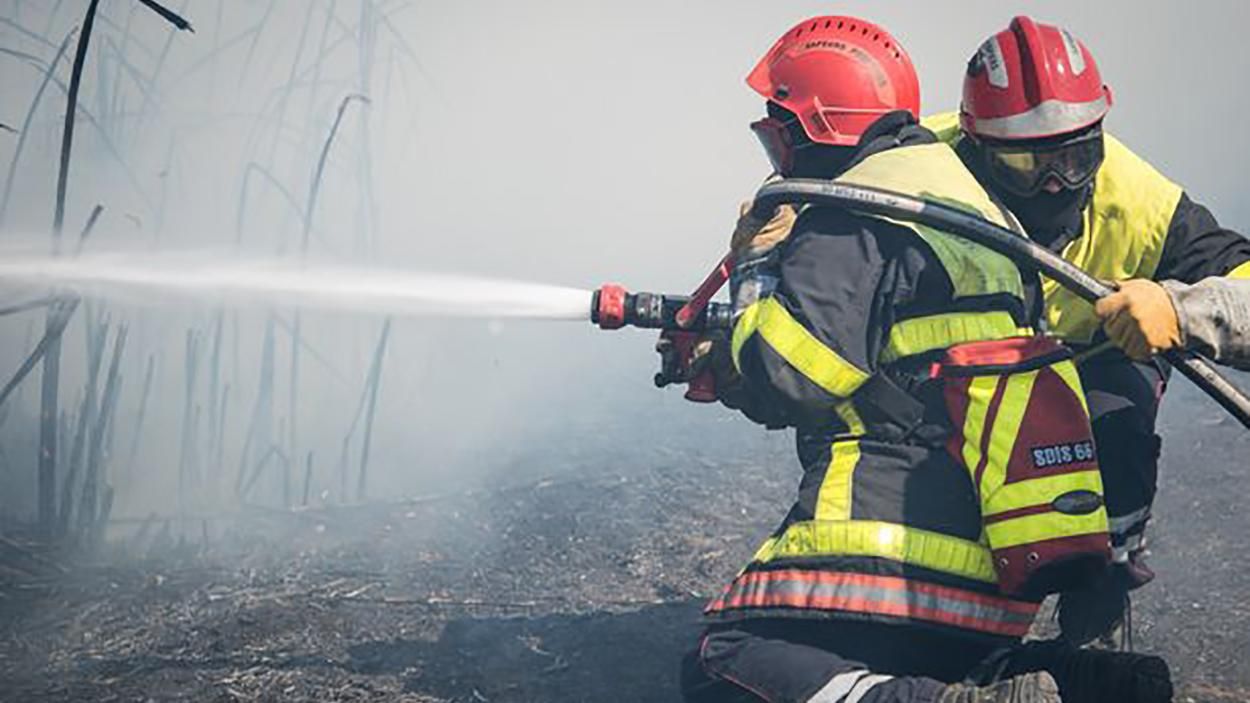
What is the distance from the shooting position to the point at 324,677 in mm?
4012

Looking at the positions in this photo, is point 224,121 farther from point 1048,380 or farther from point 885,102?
point 1048,380

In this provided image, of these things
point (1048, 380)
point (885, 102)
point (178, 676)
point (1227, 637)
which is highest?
point (885, 102)

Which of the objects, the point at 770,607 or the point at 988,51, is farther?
the point at 988,51

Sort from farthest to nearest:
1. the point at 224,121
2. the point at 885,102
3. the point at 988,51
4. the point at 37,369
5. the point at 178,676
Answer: the point at 224,121 < the point at 37,369 < the point at 178,676 < the point at 885,102 < the point at 988,51

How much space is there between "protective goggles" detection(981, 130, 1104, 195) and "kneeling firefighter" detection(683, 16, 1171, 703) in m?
0.19

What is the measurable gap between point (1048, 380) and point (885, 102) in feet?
3.79

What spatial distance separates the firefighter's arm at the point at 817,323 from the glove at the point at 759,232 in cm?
44

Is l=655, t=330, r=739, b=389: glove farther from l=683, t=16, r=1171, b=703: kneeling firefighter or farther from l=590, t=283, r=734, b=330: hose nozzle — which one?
l=683, t=16, r=1171, b=703: kneeling firefighter

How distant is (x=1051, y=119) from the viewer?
9.39ft

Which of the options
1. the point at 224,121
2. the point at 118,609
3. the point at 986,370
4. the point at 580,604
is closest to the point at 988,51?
the point at 986,370

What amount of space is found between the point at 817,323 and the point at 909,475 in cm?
51

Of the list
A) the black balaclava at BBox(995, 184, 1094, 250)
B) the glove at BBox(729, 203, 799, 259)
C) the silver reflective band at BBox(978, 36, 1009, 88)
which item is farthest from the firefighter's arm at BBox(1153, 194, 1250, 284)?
the glove at BBox(729, 203, 799, 259)

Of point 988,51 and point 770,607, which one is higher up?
point 988,51

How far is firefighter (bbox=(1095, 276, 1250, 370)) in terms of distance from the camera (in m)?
2.59
